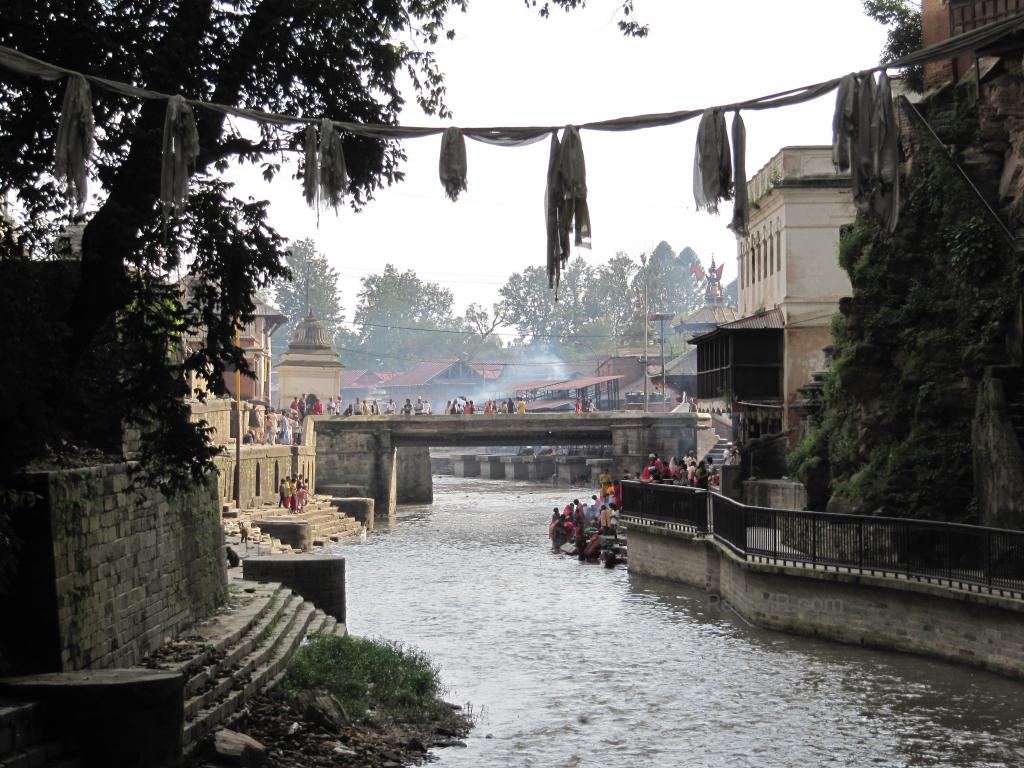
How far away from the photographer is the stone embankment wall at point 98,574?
44.8ft

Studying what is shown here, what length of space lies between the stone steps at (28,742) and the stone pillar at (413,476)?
5818cm

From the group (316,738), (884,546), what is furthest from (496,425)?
(316,738)

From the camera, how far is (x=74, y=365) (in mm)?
15336

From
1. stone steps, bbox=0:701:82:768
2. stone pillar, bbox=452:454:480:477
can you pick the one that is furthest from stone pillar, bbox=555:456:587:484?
stone steps, bbox=0:701:82:768

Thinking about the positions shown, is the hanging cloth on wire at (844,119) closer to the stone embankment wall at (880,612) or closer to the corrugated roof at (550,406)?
the stone embankment wall at (880,612)

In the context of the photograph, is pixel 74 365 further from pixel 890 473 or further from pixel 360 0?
pixel 890 473

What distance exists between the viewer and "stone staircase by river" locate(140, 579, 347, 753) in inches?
606

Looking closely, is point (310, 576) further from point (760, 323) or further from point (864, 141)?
point (760, 323)

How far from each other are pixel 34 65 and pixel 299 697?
8.87 m

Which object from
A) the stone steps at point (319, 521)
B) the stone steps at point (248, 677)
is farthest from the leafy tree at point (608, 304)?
the stone steps at point (248, 677)

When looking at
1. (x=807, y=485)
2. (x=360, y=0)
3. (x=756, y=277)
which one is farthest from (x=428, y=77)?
(x=756, y=277)

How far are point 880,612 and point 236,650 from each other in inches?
449

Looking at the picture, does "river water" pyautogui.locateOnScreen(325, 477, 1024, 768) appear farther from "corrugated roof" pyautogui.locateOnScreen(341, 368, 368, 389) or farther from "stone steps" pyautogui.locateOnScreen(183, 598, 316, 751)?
"corrugated roof" pyautogui.locateOnScreen(341, 368, 368, 389)

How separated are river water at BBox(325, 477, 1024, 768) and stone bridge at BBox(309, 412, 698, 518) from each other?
2748cm
